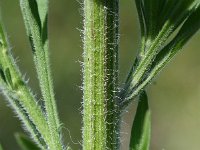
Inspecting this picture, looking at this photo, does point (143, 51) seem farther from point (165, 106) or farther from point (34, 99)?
point (165, 106)

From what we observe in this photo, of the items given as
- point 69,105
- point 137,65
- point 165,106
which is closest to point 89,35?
point 137,65

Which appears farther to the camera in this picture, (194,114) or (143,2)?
(194,114)

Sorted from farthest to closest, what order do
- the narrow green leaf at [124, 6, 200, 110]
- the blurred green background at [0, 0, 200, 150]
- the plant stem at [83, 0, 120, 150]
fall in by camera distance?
1. the blurred green background at [0, 0, 200, 150]
2. the narrow green leaf at [124, 6, 200, 110]
3. the plant stem at [83, 0, 120, 150]

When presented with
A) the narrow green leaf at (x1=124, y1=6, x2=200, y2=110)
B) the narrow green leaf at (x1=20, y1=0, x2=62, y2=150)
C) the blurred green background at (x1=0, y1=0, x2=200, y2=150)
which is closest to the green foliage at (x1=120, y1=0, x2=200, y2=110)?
the narrow green leaf at (x1=124, y1=6, x2=200, y2=110)

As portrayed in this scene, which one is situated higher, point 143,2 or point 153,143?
point 143,2

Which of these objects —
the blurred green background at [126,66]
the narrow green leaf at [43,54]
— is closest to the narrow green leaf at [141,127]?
the narrow green leaf at [43,54]

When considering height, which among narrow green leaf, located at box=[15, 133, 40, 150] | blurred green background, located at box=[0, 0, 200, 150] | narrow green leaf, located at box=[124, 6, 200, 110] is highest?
narrow green leaf, located at box=[124, 6, 200, 110]

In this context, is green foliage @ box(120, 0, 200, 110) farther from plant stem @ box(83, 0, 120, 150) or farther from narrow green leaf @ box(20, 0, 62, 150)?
narrow green leaf @ box(20, 0, 62, 150)

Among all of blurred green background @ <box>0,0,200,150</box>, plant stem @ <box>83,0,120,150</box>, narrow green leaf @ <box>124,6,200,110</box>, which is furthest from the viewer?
blurred green background @ <box>0,0,200,150</box>

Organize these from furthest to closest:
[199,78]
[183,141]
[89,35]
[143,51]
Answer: [199,78] → [183,141] → [143,51] → [89,35]
